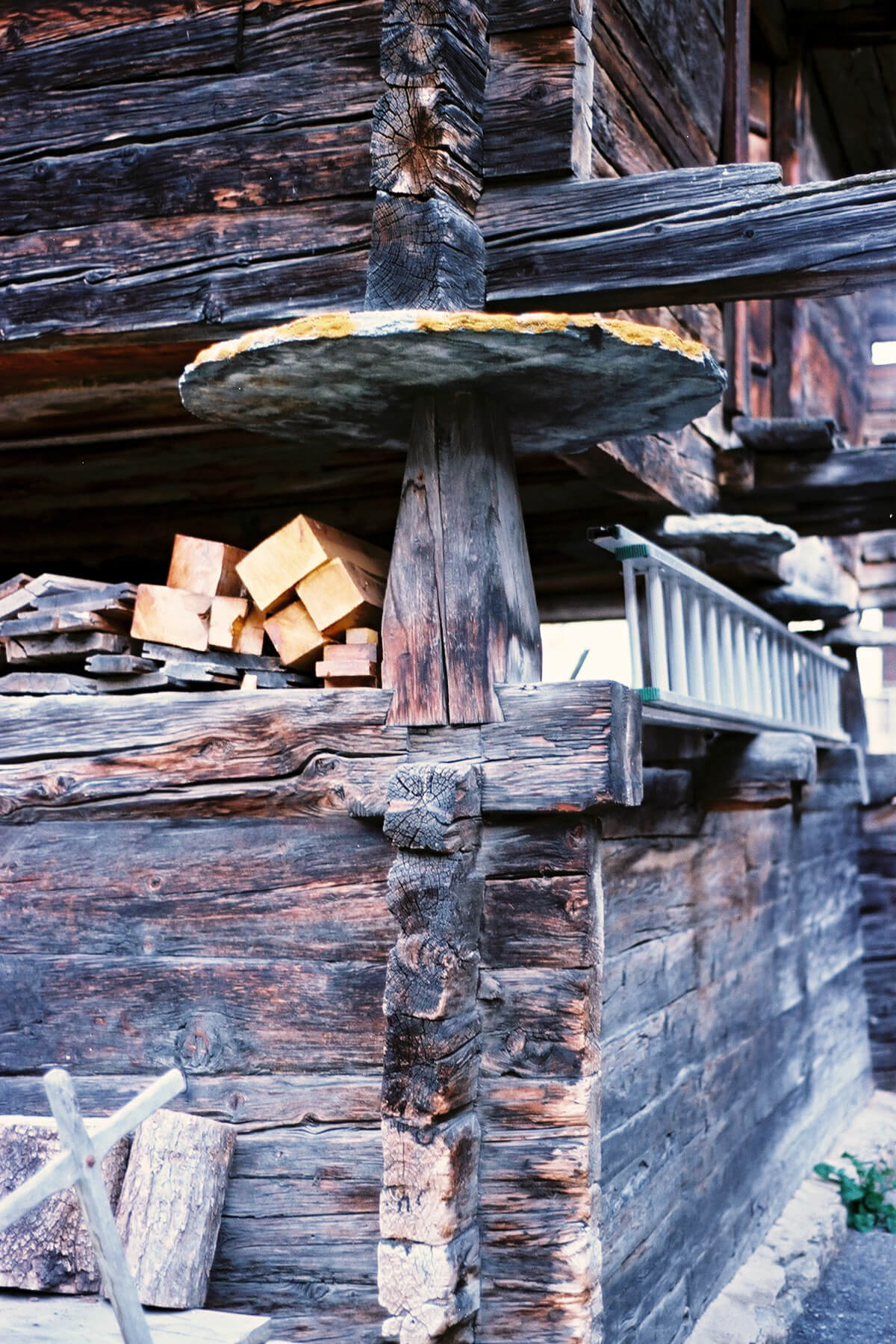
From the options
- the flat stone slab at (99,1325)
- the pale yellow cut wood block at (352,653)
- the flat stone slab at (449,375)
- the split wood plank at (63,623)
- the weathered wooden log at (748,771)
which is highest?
the flat stone slab at (449,375)

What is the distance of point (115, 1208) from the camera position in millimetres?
3531

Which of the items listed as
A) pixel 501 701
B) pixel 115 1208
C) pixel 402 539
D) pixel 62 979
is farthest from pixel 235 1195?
pixel 402 539

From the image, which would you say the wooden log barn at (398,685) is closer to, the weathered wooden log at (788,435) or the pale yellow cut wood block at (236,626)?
the pale yellow cut wood block at (236,626)

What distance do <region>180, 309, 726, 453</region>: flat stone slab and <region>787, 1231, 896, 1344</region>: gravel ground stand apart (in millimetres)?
4129

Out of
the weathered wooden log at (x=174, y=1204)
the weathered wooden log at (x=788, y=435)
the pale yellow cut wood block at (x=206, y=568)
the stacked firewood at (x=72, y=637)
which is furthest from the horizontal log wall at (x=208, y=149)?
the weathered wooden log at (x=174, y=1204)

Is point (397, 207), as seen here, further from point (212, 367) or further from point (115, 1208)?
point (115, 1208)

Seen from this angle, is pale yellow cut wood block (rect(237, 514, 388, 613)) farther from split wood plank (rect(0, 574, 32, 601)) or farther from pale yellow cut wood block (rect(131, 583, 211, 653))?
split wood plank (rect(0, 574, 32, 601))

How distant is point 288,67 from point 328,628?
1734 mm

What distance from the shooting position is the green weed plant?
707cm

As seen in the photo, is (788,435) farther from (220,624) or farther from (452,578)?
(220,624)

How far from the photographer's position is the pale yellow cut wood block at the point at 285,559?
4.00 metres

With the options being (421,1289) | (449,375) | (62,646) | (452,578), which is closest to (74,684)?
(62,646)

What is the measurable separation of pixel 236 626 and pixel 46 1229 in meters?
1.81

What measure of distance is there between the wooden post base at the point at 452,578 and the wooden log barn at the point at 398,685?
0.04 feet
